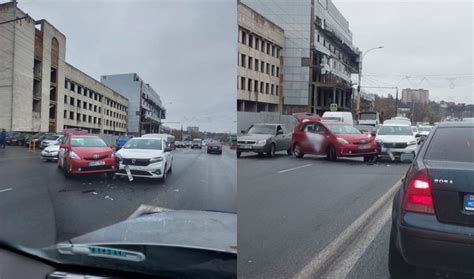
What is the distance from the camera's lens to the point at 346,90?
246cm

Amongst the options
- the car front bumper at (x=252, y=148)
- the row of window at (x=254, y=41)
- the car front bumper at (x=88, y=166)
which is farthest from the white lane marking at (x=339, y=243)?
the row of window at (x=254, y=41)

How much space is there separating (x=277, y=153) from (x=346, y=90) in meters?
0.54

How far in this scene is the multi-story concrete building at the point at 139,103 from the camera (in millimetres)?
1960

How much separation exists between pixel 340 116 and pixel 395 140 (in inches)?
15.8

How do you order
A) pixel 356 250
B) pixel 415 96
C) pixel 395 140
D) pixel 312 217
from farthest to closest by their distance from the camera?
pixel 312 217 → pixel 395 140 → pixel 356 250 → pixel 415 96

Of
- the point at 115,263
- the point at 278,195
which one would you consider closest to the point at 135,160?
the point at 115,263

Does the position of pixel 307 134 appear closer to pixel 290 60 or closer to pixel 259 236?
pixel 259 236

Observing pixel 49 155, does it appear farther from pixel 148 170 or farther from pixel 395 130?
pixel 395 130

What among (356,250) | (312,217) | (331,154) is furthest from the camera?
(312,217)

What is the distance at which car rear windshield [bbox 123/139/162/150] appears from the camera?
6.20ft

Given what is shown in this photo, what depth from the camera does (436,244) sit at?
4.96ft

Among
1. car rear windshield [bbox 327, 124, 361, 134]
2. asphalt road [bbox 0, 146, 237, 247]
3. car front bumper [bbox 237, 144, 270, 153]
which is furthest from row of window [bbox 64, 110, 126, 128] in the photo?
car rear windshield [bbox 327, 124, 361, 134]

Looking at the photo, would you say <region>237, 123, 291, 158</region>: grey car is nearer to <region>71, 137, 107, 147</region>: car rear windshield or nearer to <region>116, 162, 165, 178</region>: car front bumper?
<region>116, 162, 165, 178</region>: car front bumper

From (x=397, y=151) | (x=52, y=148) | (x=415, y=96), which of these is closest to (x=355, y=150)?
(x=397, y=151)
